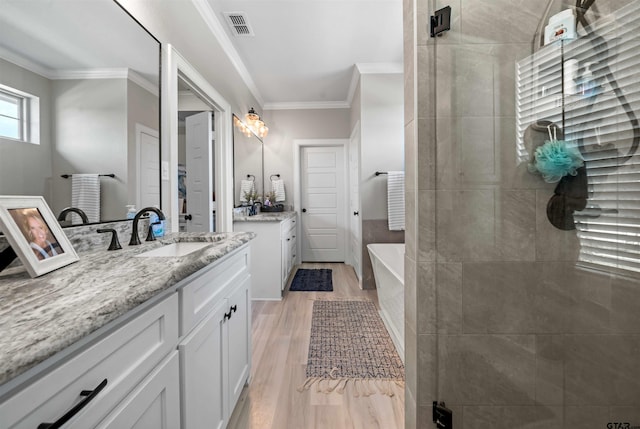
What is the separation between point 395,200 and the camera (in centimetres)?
333

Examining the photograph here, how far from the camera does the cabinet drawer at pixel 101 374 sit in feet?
1.35

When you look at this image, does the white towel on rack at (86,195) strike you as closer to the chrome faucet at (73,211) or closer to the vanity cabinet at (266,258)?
the chrome faucet at (73,211)

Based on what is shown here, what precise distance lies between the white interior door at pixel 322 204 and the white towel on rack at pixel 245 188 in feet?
3.86

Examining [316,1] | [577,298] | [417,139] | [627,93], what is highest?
[316,1]

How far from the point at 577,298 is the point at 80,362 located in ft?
4.74

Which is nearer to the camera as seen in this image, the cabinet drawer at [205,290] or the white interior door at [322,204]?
the cabinet drawer at [205,290]

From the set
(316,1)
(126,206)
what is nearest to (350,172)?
(316,1)

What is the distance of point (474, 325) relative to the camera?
1032 millimetres

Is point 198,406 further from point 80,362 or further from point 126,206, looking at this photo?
point 126,206

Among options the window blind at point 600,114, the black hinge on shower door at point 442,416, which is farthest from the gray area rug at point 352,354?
the window blind at point 600,114

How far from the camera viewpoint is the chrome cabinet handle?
0.43 meters

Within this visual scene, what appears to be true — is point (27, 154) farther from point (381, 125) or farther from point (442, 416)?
point (381, 125)

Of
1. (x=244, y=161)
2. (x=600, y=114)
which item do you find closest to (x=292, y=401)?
(x=600, y=114)

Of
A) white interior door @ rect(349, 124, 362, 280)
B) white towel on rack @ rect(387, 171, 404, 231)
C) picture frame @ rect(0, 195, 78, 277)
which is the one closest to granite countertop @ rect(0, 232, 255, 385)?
picture frame @ rect(0, 195, 78, 277)
